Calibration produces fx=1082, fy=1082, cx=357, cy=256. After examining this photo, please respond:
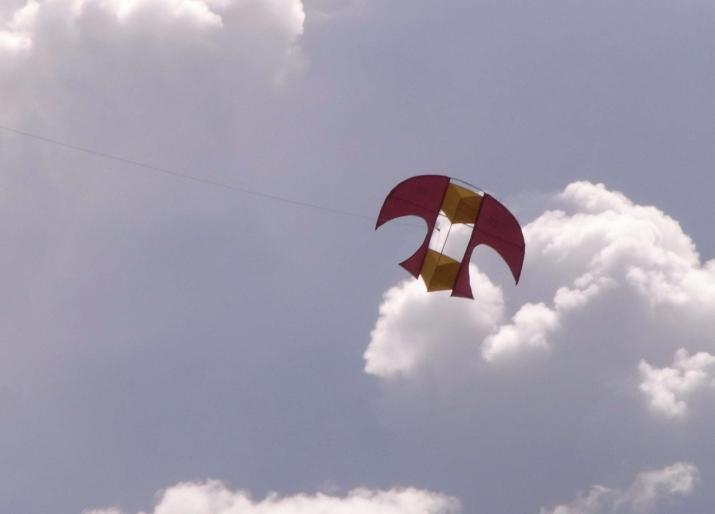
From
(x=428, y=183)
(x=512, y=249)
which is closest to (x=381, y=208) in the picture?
(x=428, y=183)

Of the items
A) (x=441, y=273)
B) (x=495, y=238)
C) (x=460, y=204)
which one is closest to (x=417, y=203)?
(x=460, y=204)

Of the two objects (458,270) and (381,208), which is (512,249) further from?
(381,208)

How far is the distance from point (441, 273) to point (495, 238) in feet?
10.8

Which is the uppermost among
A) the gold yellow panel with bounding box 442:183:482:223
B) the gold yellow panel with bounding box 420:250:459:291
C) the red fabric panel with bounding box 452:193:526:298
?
the gold yellow panel with bounding box 442:183:482:223

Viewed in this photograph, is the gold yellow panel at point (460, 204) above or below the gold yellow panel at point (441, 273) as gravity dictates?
above

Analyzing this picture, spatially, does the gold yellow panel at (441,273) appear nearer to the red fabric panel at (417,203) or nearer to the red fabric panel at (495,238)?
the red fabric panel at (495,238)

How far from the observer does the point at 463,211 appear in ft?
179

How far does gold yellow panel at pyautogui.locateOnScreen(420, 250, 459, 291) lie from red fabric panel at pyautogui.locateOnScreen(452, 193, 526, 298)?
301mm

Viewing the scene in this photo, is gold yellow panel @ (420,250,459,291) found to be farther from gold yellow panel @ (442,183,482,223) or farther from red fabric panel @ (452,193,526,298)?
gold yellow panel @ (442,183,482,223)

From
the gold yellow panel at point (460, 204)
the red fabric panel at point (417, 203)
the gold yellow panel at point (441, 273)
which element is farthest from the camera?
the gold yellow panel at point (460, 204)

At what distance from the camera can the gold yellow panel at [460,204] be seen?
179 feet

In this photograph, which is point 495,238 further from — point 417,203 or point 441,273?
point 417,203

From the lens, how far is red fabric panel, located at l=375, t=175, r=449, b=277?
53.8 meters

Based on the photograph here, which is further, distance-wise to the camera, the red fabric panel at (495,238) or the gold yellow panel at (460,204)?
the gold yellow panel at (460,204)
